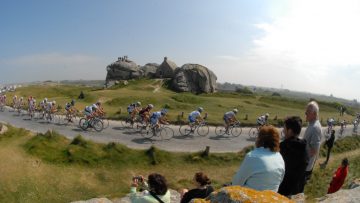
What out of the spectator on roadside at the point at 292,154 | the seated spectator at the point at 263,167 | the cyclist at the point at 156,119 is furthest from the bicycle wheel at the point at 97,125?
the seated spectator at the point at 263,167

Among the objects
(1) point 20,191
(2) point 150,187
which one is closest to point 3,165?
(1) point 20,191

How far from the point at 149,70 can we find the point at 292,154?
70.4m

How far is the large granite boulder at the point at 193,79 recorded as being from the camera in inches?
2491

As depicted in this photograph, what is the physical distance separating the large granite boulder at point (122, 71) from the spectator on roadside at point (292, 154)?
222ft

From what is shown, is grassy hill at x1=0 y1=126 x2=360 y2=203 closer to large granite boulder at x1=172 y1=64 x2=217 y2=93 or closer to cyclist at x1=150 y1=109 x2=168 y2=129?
cyclist at x1=150 y1=109 x2=168 y2=129

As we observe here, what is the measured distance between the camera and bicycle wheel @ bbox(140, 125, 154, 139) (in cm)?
2916

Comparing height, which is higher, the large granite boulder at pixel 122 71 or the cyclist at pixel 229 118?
the large granite boulder at pixel 122 71

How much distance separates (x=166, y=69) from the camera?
71.2m

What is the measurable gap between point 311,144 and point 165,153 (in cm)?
1552

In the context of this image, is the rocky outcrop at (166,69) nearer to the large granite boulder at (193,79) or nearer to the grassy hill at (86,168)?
the large granite boulder at (193,79)

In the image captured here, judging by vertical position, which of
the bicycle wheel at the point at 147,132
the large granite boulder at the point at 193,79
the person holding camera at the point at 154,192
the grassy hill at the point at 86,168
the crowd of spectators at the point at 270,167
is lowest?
the grassy hill at the point at 86,168

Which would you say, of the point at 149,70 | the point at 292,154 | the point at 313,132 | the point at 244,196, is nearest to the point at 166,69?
the point at 149,70

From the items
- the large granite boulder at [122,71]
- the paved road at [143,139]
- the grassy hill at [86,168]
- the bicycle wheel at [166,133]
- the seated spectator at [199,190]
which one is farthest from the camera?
the large granite boulder at [122,71]

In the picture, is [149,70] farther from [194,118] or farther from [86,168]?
[86,168]
